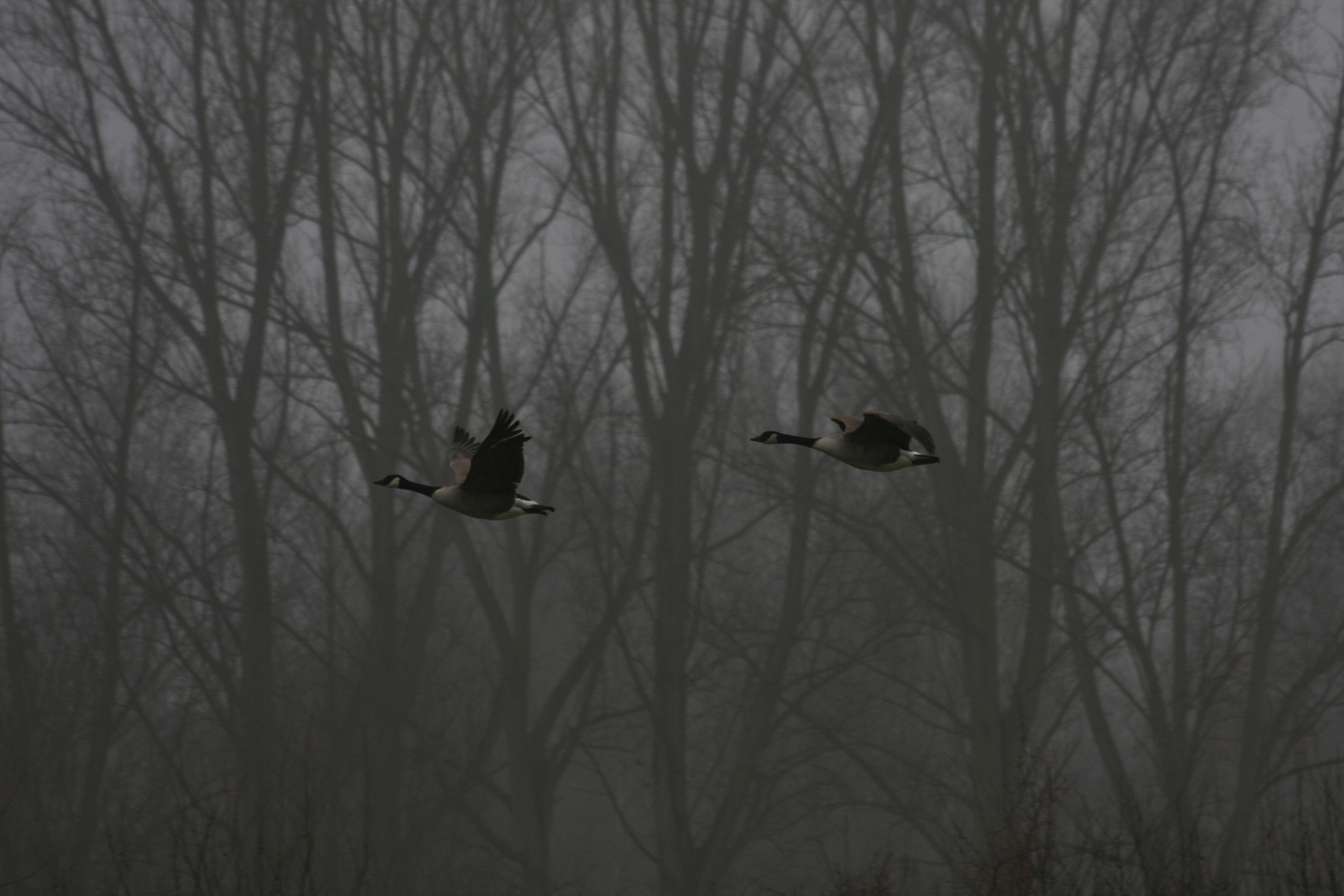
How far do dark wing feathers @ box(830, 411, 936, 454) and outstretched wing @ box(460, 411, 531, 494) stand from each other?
1254 mm

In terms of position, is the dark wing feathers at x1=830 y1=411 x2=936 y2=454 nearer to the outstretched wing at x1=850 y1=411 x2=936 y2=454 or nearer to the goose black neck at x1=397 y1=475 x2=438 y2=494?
the outstretched wing at x1=850 y1=411 x2=936 y2=454

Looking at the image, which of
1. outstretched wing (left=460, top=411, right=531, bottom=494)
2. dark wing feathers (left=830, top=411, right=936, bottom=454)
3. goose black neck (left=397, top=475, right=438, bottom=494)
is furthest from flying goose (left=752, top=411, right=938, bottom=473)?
goose black neck (left=397, top=475, right=438, bottom=494)

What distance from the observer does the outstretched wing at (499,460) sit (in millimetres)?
4539

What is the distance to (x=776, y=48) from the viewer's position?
16578 millimetres

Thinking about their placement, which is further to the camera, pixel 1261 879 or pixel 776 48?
pixel 776 48

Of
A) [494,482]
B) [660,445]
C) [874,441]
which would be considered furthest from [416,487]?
[660,445]

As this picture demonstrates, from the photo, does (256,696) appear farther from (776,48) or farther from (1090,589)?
(1090,589)

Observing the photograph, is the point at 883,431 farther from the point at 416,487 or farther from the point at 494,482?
the point at 416,487

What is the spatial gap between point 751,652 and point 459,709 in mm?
5081

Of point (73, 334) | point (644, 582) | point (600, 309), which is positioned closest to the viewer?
point (644, 582)

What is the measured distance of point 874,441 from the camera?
16.2ft

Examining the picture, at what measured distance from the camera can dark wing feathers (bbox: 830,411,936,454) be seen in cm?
475

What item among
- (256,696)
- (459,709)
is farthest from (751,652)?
(256,696)

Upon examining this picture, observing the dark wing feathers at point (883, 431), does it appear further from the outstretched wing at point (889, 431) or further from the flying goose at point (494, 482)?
the flying goose at point (494, 482)
